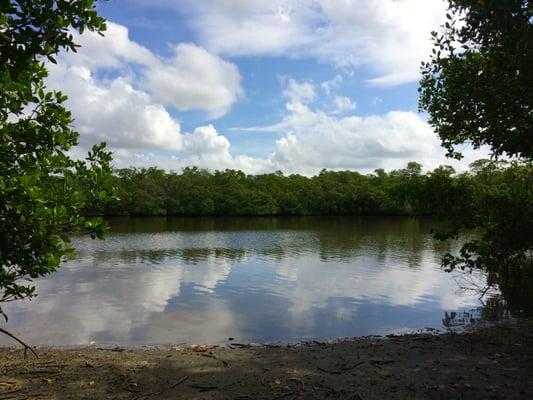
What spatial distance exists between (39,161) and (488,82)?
855cm

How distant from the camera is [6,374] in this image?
8273 mm

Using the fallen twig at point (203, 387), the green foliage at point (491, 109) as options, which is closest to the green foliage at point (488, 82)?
the green foliage at point (491, 109)

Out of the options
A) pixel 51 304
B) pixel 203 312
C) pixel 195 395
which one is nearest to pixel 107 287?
pixel 51 304

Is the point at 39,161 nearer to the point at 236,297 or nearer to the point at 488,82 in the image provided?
the point at 488,82

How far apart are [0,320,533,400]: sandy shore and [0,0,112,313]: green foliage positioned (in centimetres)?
270

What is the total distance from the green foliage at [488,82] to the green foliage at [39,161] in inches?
246

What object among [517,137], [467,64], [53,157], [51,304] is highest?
[467,64]

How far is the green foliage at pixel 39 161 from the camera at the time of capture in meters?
4.52

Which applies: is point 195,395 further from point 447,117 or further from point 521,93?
point 447,117

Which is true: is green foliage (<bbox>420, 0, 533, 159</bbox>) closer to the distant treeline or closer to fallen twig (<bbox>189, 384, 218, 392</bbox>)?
fallen twig (<bbox>189, 384, 218, 392</bbox>)

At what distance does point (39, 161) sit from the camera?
590 cm

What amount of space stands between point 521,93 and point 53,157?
8.37m

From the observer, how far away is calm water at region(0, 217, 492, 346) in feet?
45.5

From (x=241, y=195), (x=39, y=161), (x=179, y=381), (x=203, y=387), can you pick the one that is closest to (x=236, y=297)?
(x=179, y=381)
